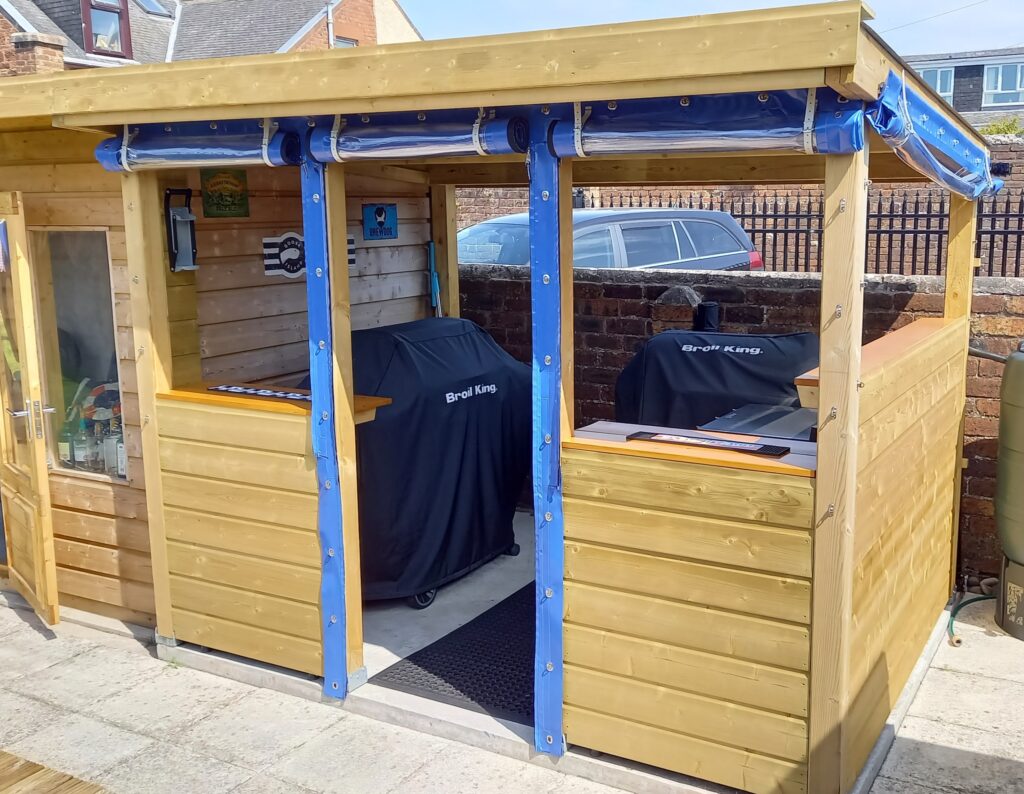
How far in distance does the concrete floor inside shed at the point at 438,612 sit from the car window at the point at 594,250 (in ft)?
8.84

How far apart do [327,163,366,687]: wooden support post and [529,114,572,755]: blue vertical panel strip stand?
921 mm

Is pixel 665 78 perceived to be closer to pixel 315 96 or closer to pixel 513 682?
pixel 315 96

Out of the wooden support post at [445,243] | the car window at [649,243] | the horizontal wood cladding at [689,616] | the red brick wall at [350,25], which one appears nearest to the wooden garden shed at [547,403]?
the horizontal wood cladding at [689,616]

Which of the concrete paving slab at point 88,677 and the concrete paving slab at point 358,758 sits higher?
the concrete paving slab at point 88,677

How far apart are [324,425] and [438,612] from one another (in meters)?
1.67

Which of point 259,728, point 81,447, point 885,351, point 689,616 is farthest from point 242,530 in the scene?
point 885,351

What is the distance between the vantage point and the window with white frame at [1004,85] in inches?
1251

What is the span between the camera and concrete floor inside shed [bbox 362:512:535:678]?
5242 millimetres

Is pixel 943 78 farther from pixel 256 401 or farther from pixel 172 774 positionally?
pixel 172 774

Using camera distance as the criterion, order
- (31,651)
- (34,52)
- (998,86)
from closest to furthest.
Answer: (31,651) → (34,52) → (998,86)

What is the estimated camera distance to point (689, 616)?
3781 millimetres

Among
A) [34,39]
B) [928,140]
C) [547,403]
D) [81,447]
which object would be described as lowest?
[81,447]

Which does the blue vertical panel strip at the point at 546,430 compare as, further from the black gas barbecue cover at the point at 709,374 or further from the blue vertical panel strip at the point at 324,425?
the black gas barbecue cover at the point at 709,374

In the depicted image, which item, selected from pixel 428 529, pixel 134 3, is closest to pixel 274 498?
pixel 428 529
